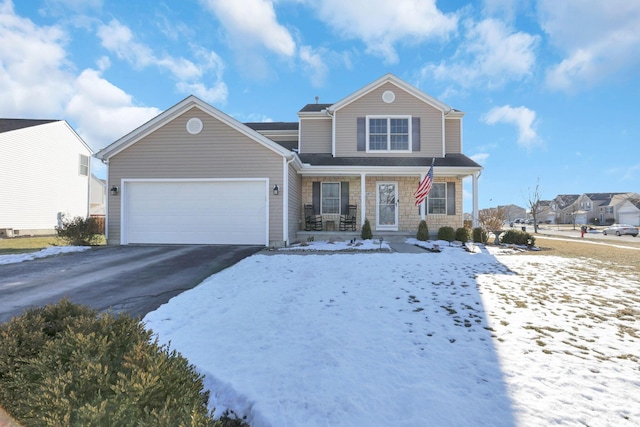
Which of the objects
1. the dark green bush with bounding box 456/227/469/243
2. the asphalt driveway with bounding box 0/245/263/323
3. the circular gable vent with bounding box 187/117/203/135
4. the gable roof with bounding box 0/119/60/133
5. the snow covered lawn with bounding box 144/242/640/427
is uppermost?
the gable roof with bounding box 0/119/60/133

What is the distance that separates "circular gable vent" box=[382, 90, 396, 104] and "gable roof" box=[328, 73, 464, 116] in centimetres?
41

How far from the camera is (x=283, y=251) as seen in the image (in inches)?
360

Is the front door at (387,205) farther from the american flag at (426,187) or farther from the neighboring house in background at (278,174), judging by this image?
the american flag at (426,187)

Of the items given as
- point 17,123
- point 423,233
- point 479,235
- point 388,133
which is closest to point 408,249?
point 423,233

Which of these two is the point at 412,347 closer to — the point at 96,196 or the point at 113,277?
the point at 113,277

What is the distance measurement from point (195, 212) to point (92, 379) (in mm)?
9478

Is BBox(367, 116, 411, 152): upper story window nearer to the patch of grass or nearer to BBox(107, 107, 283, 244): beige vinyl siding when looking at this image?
BBox(107, 107, 283, 244): beige vinyl siding

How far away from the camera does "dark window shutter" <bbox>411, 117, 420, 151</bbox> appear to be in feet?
43.6

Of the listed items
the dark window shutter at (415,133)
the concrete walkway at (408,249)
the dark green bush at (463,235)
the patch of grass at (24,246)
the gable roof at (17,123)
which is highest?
the gable roof at (17,123)

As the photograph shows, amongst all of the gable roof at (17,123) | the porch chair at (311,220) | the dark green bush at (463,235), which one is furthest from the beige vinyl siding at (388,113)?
the gable roof at (17,123)

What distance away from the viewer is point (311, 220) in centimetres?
1309

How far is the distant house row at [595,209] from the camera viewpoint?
48.2m

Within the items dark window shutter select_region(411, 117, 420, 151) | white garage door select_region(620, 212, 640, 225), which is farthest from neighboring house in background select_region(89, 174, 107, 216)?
white garage door select_region(620, 212, 640, 225)

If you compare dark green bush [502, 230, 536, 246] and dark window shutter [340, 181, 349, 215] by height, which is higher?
dark window shutter [340, 181, 349, 215]
